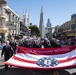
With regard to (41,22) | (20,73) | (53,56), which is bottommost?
(20,73)

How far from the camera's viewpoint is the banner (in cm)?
1253

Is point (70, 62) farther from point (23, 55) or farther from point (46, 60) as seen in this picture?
point (23, 55)

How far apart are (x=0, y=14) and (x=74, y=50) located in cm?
5719

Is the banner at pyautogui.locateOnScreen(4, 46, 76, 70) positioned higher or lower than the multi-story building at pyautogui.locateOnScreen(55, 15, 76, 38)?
lower

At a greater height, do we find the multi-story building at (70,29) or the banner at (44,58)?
the multi-story building at (70,29)

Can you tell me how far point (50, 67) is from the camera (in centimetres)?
1234

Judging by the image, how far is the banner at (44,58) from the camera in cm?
1253

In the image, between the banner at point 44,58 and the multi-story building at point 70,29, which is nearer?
the banner at point 44,58

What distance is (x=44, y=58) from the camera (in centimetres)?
1301

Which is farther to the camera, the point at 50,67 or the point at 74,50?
the point at 74,50

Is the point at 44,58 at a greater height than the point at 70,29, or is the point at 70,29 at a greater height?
the point at 70,29

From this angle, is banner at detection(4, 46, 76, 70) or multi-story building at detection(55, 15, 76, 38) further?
multi-story building at detection(55, 15, 76, 38)

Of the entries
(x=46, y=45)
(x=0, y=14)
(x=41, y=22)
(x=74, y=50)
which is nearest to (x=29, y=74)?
(x=74, y=50)

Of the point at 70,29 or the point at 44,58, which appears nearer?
the point at 44,58
